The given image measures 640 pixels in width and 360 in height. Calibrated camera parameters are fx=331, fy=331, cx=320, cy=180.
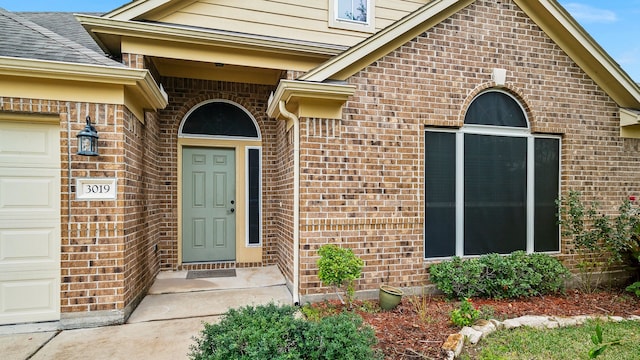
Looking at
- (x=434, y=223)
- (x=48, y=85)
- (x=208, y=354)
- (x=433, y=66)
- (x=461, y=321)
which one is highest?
(x=433, y=66)

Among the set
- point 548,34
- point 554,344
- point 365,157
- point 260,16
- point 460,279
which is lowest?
point 554,344

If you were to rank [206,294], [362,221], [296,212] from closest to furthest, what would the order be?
[296,212] < [362,221] < [206,294]

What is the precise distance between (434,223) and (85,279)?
15.1 ft

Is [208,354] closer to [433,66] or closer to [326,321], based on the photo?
[326,321]

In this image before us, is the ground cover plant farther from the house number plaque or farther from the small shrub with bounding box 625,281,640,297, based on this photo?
the house number plaque

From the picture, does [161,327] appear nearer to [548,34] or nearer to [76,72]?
[76,72]

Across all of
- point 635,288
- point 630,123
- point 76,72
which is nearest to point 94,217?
point 76,72

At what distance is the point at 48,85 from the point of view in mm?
3707

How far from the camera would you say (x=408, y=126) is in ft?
15.9

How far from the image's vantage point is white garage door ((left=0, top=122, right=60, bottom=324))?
3.73 m

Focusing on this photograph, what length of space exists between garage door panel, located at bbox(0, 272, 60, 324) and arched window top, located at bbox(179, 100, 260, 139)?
3.01m

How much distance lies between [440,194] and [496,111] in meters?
1.65

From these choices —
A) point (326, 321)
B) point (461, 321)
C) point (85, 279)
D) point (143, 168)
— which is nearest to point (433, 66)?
point (461, 321)

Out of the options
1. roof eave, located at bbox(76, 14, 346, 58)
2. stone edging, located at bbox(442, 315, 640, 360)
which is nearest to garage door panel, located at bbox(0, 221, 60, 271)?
roof eave, located at bbox(76, 14, 346, 58)
